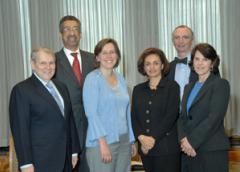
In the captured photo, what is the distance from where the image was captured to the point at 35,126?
8.69 ft

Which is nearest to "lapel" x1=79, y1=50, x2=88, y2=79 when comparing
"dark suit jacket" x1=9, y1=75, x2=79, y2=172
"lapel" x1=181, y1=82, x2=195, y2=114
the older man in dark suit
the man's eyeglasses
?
the man's eyeglasses

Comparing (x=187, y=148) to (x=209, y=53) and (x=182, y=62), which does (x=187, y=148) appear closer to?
(x=209, y=53)

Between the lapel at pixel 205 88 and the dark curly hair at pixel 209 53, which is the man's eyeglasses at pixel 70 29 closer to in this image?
the dark curly hair at pixel 209 53

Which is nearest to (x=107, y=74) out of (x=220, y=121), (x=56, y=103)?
(x=56, y=103)

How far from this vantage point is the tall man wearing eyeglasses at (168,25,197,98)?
3.53 m

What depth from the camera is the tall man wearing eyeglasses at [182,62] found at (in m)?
3.53

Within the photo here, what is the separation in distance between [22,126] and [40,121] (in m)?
0.13

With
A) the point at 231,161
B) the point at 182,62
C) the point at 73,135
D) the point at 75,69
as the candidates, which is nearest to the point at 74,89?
the point at 75,69

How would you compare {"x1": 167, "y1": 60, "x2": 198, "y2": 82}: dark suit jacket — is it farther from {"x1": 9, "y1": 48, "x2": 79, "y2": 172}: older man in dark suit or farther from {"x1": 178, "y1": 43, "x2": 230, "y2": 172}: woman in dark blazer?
{"x1": 9, "y1": 48, "x2": 79, "y2": 172}: older man in dark suit

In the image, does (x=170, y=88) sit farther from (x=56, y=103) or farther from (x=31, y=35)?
(x=31, y=35)

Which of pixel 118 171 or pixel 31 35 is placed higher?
pixel 31 35

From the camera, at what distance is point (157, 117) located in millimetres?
3023

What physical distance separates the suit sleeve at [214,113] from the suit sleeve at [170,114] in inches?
9.7

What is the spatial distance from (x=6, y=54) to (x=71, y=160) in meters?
3.02
